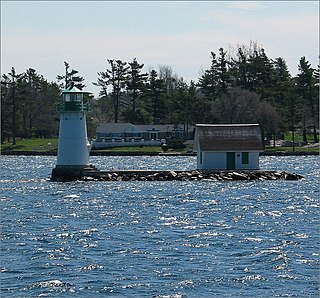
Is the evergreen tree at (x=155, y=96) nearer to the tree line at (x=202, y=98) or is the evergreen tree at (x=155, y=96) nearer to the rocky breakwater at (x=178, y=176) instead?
the tree line at (x=202, y=98)

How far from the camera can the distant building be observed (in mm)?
102938

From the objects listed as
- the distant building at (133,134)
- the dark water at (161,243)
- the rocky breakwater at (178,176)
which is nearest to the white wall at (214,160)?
the rocky breakwater at (178,176)

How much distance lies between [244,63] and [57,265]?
8275 cm

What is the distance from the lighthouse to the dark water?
6771 mm

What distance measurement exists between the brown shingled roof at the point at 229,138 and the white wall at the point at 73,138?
665 centimetres

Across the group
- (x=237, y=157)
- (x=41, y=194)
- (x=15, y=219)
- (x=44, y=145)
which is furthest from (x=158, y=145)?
(x=15, y=219)

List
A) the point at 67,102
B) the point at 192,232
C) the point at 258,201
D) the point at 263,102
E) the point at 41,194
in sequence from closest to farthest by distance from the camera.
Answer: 1. the point at 192,232
2. the point at 258,201
3. the point at 41,194
4. the point at 67,102
5. the point at 263,102

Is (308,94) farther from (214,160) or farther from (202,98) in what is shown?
(214,160)

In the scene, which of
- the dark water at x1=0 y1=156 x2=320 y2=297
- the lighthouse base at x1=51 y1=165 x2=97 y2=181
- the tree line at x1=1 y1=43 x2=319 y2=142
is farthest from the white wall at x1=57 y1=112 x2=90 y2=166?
the tree line at x1=1 y1=43 x2=319 y2=142

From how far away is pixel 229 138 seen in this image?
52.8 metres

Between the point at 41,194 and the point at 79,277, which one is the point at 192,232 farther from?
the point at 41,194

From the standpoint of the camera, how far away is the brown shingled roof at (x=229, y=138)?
52.5 meters

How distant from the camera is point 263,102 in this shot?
97.9m

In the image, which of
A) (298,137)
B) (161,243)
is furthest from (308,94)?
(161,243)
